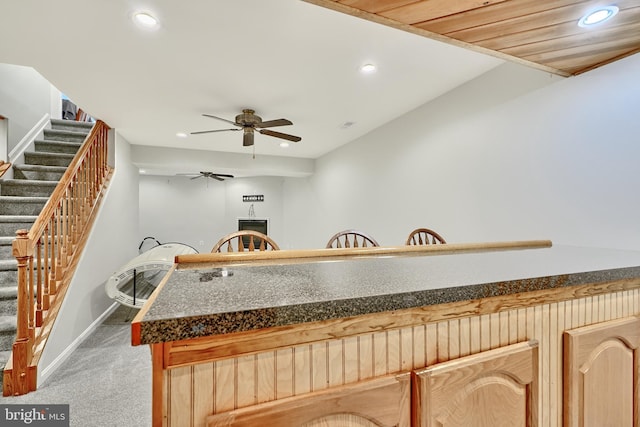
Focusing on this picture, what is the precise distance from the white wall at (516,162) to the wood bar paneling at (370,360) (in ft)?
5.48

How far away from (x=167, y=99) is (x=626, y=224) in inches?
168

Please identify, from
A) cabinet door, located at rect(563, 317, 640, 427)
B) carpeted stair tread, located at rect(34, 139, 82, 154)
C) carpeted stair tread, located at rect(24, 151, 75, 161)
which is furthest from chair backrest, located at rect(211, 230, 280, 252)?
carpeted stair tread, located at rect(34, 139, 82, 154)

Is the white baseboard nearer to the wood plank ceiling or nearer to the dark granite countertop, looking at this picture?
the dark granite countertop

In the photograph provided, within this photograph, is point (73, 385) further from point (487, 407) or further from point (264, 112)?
point (264, 112)

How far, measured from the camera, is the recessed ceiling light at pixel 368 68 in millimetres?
2738

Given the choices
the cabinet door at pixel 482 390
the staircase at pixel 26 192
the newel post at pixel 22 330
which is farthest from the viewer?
the staircase at pixel 26 192

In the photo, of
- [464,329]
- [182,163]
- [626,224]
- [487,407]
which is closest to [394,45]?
[626,224]

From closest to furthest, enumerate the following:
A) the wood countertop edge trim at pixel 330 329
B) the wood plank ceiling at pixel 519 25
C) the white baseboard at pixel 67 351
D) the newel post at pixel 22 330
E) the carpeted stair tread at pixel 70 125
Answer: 1. the wood countertop edge trim at pixel 330 329
2. the wood plank ceiling at pixel 519 25
3. the newel post at pixel 22 330
4. the white baseboard at pixel 67 351
5. the carpeted stair tread at pixel 70 125

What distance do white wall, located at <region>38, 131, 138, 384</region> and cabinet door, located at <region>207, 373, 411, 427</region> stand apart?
2.73 m

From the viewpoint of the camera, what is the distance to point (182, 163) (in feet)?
17.6

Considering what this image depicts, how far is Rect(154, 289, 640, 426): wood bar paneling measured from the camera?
59 centimetres

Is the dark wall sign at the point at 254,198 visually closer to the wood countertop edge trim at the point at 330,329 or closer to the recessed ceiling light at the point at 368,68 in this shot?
the recessed ceiling light at the point at 368,68

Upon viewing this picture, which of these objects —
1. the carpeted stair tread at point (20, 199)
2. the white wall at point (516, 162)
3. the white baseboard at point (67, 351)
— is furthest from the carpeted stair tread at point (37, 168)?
the white wall at point (516, 162)

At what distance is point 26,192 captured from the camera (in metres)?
3.59
